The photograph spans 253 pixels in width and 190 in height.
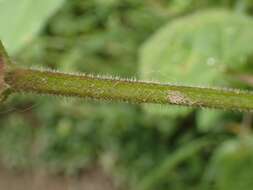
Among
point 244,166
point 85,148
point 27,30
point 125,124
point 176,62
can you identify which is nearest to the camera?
point 27,30

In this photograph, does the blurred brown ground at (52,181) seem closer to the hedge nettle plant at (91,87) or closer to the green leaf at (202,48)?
the green leaf at (202,48)

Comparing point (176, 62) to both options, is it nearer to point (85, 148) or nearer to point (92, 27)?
point (92, 27)

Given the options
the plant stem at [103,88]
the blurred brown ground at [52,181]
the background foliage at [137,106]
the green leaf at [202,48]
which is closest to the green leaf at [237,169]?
the background foliage at [137,106]

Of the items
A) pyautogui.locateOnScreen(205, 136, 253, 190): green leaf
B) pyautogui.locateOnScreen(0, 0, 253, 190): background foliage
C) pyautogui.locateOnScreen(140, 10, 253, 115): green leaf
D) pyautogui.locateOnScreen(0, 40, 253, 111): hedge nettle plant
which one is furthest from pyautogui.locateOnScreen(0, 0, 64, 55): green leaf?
pyautogui.locateOnScreen(205, 136, 253, 190): green leaf

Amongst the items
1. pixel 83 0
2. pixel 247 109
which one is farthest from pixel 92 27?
pixel 247 109

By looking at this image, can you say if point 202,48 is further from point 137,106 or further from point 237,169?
point 137,106

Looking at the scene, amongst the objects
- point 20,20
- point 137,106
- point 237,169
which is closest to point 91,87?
point 20,20
